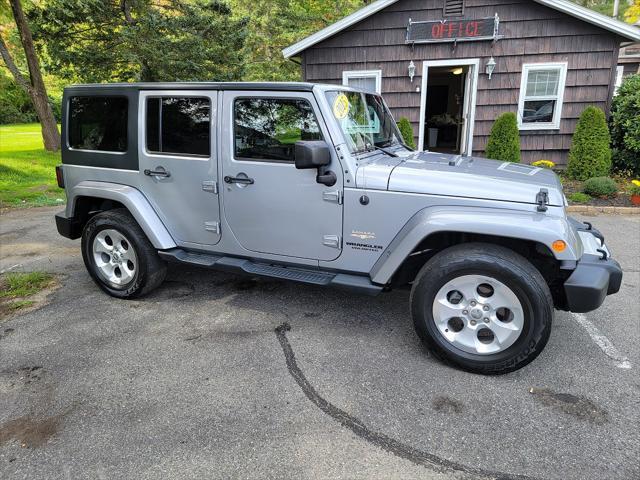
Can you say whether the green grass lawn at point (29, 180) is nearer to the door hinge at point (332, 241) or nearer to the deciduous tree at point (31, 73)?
the deciduous tree at point (31, 73)

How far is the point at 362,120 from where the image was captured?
143 inches

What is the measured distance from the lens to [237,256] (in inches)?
147


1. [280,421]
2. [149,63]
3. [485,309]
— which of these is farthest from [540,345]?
[149,63]

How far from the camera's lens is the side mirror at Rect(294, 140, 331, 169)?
289cm

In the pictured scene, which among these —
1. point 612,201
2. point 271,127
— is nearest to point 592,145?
point 612,201

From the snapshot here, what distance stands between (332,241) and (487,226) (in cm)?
108

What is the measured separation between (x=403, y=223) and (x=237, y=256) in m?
1.46

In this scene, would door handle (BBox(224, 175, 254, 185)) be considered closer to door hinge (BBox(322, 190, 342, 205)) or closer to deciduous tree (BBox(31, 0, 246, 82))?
door hinge (BBox(322, 190, 342, 205))

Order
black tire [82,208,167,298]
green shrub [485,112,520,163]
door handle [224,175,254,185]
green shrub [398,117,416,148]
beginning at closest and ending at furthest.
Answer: door handle [224,175,254,185]
black tire [82,208,167,298]
green shrub [485,112,520,163]
green shrub [398,117,416,148]

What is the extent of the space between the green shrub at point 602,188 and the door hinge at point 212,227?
7229 millimetres

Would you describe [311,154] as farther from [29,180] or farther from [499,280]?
[29,180]

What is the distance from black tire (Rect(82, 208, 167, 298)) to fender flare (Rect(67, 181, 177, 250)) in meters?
0.14

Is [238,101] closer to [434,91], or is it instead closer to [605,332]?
[605,332]

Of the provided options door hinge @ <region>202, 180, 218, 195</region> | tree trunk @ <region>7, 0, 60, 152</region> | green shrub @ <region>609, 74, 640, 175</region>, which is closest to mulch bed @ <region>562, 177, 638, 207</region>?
green shrub @ <region>609, 74, 640, 175</region>
